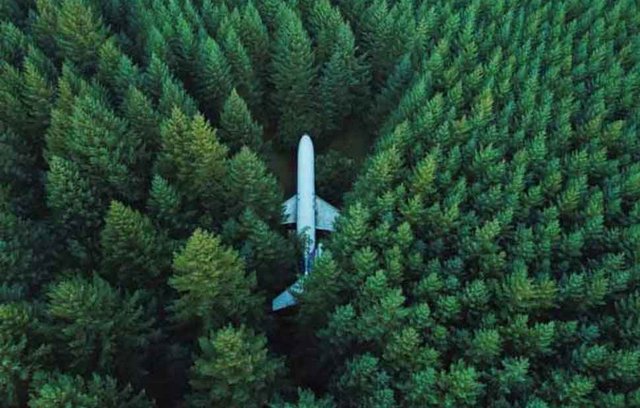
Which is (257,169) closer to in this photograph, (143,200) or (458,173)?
(143,200)

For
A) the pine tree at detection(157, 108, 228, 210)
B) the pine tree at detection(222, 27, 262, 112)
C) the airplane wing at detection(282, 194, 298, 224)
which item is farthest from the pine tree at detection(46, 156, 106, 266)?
the pine tree at detection(222, 27, 262, 112)

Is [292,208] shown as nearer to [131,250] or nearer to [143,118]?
[143,118]

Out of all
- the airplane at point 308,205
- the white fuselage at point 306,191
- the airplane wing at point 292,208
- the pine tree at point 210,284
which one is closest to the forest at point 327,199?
the pine tree at point 210,284

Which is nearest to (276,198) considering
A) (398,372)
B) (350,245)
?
(350,245)

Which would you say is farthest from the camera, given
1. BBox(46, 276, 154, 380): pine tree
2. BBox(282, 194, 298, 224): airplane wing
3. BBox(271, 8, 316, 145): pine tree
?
BBox(282, 194, 298, 224): airplane wing

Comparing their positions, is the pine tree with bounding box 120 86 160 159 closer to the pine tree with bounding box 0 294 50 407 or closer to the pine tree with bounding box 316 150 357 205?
the pine tree with bounding box 316 150 357 205

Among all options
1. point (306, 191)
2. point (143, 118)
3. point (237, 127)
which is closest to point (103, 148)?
point (143, 118)

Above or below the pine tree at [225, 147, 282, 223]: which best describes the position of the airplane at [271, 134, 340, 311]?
above
